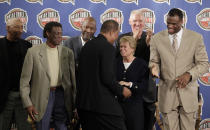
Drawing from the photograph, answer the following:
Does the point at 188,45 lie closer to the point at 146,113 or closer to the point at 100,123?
the point at 146,113

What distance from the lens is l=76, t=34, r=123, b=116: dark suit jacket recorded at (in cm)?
246

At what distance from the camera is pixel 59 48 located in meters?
3.14

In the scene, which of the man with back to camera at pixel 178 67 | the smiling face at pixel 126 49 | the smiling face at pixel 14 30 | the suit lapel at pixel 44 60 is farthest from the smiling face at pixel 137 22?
the smiling face at pixel 14 30

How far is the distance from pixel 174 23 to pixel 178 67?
45 centimetres

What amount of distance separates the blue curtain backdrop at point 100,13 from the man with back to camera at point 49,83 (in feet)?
4.23

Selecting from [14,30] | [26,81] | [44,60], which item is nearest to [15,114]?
[26,81]

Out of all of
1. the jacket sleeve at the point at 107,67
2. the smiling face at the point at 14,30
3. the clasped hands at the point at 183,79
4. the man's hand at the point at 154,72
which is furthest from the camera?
the smiling face at the point at 14,30

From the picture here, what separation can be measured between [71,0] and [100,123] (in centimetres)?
235

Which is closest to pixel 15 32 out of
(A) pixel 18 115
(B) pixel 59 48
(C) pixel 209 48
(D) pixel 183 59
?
(B) pixel 59 48

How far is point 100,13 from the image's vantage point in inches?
170

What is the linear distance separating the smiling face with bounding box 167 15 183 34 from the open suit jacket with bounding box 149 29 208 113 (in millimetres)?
85

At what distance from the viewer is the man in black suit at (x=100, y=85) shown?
2.46 metres

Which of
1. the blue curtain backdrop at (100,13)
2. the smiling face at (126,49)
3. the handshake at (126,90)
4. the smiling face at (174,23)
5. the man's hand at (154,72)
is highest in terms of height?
the blue curtain backdrop at (100,13)

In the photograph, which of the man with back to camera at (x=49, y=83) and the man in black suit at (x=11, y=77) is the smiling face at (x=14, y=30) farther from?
the man with back to camera at (x=49, y=83)
